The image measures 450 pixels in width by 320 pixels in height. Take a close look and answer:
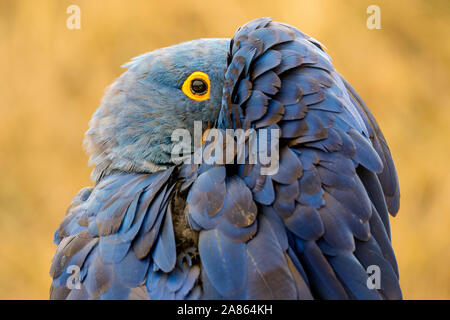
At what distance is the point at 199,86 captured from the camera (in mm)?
1720

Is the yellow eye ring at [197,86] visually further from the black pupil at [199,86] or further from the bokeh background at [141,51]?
the bokeh background at [141,51]

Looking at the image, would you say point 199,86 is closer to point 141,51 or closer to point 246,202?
point 246,202

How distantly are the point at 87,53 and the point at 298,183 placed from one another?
2.47m

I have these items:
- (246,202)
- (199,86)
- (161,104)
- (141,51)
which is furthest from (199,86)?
(141,51)

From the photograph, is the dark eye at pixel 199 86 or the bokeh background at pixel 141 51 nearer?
the dark eye at pixel 199 86

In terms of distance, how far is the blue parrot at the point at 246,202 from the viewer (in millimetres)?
1338

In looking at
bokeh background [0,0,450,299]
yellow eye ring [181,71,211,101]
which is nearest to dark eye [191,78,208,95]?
yellow eye ring [181,71,211,101]

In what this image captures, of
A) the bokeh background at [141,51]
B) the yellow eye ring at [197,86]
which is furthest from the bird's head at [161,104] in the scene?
the bokeh background at [141,51]

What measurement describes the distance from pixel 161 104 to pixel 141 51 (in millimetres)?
1831

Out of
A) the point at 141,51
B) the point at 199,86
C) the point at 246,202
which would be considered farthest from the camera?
the point at 141,51

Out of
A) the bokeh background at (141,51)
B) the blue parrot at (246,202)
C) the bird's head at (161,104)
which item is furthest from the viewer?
the bokeh background at (141,51)

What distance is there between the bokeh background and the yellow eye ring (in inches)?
68.9

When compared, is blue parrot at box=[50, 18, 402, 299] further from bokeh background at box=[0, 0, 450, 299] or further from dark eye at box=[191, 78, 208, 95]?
bokeh background at box=[0, 0, 450, 299]
